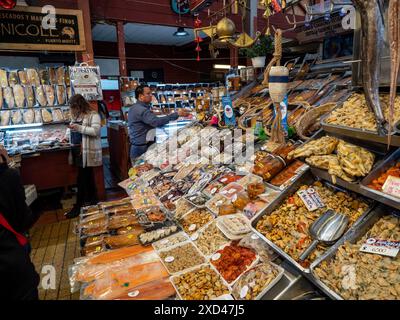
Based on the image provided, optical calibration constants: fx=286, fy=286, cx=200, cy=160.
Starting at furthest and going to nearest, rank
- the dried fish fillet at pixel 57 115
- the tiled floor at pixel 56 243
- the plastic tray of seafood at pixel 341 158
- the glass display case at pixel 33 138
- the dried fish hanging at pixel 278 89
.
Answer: the dried fish fillet at pixel 57 115
the glass display case at pixel 33 138
the tiled floor at pixel 56 243
the dried fish hanging at pixel 278 89
the plastic tray of seafood at pixel 341 158

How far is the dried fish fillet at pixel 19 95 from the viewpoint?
4.85m

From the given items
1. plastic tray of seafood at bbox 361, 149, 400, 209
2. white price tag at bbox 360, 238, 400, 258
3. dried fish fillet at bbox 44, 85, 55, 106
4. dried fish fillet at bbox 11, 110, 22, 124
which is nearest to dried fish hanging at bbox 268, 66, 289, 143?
plastic tray of seafood at bbox 361, 149, 400, 209

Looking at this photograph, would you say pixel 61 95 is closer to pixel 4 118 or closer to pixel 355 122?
pixel 4 118

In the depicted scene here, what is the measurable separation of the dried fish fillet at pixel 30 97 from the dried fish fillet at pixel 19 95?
6cm

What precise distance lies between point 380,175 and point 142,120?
3.70 meters

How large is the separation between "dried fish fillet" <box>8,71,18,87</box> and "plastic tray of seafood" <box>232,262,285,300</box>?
5.11 metres

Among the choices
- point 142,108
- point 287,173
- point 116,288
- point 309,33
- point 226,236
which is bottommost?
point 116,288

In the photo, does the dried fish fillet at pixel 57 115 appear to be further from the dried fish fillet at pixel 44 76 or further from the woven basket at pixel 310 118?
the woven basket at pixel 310 118

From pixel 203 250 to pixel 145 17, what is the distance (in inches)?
250

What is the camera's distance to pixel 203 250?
199 cm

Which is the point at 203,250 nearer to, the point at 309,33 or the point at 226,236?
the point at 226,236

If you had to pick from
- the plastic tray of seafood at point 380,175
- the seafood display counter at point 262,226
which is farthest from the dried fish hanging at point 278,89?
the plastic tray of seafood at point 380,175
